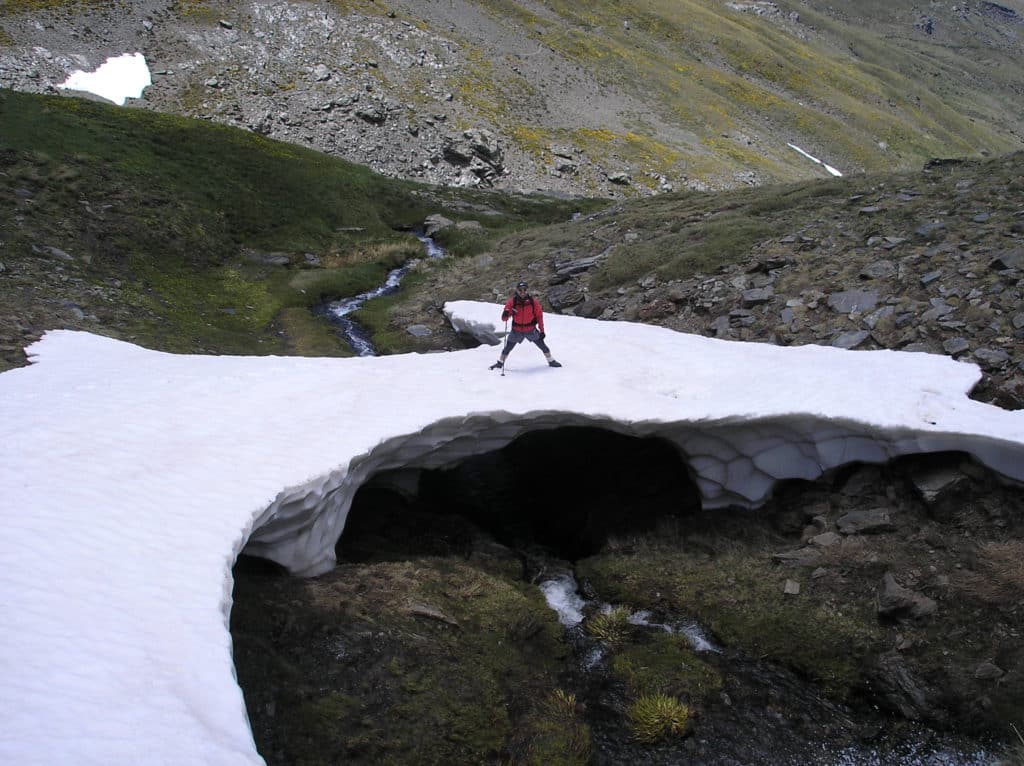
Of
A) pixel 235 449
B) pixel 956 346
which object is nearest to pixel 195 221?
pixel 235 449

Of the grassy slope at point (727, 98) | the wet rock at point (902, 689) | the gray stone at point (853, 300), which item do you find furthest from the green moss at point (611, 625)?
the grassy slope at point (727, 98)

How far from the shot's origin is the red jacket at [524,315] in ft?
68.0

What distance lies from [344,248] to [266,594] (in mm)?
39707

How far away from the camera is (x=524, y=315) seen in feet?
68.2

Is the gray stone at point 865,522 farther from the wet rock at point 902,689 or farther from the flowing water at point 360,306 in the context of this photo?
the flowing water at point 360,306

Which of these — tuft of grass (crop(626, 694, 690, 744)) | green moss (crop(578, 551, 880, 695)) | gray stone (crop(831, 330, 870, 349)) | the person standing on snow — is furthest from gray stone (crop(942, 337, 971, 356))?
tuft of grass (crop(626, 694, 690, 744))

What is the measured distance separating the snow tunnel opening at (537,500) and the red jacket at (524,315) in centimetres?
348

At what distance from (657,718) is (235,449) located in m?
9.70

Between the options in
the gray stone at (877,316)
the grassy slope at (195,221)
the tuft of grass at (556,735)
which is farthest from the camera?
the grassy slope at (195,221)

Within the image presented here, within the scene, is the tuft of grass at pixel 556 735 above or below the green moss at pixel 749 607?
below

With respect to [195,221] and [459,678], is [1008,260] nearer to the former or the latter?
[459,678]

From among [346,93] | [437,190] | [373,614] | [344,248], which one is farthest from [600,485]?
[346,93]

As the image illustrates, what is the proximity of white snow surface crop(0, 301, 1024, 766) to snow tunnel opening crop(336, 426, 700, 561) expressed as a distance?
63.3 inches

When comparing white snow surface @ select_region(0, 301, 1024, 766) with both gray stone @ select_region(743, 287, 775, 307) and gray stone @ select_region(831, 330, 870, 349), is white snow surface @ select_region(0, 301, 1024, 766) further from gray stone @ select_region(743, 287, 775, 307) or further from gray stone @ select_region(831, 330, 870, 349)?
gray stone @ select_region(743, 287, 775, 307)
